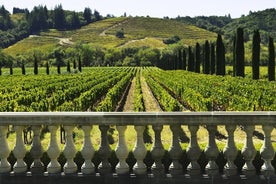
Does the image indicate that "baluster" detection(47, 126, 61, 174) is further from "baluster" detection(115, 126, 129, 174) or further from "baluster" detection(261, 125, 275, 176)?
"baluster" detection(261, 125, 275, 176)

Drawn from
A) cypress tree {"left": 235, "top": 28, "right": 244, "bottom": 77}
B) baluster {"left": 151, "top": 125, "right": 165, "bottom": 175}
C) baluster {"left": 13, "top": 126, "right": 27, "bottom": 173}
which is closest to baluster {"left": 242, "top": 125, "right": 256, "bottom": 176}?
baluster {"left": 151, "top": 125, "right": 165, "bottom": 175}

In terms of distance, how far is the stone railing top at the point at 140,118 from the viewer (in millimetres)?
4316

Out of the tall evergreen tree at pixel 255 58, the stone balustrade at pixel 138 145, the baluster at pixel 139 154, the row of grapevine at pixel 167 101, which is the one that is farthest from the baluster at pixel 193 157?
the tall evergreen tree at pixel 255 58

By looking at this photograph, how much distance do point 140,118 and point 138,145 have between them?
32cm

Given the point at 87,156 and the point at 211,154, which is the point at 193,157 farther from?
the point at 87,156

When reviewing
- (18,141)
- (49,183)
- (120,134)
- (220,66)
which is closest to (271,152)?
(120,134)

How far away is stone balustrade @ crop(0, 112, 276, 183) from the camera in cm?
434

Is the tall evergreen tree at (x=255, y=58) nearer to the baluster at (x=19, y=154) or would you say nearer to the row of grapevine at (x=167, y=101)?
the row of grapevine at (x=167, y=101)

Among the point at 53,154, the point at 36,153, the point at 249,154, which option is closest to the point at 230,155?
the point at 249,154

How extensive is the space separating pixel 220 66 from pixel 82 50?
103 m

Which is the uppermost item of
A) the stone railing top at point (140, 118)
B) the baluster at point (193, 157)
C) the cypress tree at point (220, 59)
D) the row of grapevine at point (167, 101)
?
the cypress tree at point (220, 59)

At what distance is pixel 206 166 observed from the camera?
4.39m

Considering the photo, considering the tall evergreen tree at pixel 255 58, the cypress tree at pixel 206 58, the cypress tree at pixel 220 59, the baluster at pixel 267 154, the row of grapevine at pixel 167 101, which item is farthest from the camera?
the cypress tree at pixel 206 58

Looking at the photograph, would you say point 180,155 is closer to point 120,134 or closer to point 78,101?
point 120,134
